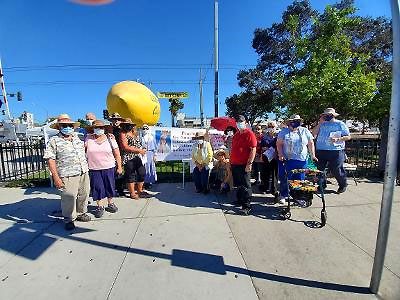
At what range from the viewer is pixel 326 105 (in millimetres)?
10375

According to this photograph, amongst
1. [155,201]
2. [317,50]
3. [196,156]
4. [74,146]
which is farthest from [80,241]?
[317,50]

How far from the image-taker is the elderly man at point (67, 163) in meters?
3.74

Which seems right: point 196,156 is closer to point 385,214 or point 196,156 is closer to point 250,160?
point 250,160

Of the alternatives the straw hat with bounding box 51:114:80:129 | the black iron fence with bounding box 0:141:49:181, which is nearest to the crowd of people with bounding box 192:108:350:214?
the straw hat with bounding box 51:114:80:129

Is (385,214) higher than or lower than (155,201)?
higher

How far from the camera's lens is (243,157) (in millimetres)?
4410

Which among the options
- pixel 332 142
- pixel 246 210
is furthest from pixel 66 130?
pixel 332 142

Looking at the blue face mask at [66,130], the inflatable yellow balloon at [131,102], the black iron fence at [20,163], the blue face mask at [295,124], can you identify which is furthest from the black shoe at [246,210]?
the black iron fence at [20,163]

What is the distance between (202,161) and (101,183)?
2.13m

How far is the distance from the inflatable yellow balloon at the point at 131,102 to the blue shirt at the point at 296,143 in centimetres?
344

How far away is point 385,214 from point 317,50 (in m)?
10.4

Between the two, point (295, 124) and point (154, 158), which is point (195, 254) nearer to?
point (295, 124)

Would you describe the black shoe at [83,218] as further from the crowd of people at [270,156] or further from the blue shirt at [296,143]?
the blue shirt at [296,143]

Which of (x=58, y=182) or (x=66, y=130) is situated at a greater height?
(x=66, y=130)
